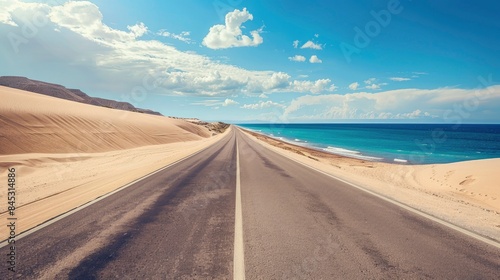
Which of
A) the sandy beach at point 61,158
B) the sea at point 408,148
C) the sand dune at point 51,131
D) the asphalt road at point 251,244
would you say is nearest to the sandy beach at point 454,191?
the asphalt road at point 251,244

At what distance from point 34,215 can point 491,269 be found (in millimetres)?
8873

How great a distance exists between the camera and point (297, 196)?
324 inches

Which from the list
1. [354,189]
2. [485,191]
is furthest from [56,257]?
[485,191]

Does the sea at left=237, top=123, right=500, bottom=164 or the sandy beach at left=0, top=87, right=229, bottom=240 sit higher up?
the sea at left=237, top=123, right=500, bottom=164

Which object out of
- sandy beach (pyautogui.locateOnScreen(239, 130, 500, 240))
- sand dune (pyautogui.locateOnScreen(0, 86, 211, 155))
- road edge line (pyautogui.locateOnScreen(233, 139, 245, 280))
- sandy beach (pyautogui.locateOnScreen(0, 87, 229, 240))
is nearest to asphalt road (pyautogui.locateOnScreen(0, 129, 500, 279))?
road edge line (pyautogui.locateOnScreen(233, 139, 245, 280))

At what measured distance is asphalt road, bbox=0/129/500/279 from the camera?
3.57 metres

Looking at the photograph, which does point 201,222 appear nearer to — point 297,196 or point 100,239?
point 100,239

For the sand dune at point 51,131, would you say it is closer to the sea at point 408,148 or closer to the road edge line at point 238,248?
the road edge line at point 238,248

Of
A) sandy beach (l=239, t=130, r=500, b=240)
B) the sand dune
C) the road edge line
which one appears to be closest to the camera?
the road edge line

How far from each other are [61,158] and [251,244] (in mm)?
17963

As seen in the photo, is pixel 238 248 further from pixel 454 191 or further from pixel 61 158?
pixel 61 158

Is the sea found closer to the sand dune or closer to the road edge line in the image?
the sand dune

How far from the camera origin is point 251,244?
444 cm

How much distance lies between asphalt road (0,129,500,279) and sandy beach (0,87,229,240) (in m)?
1.49
